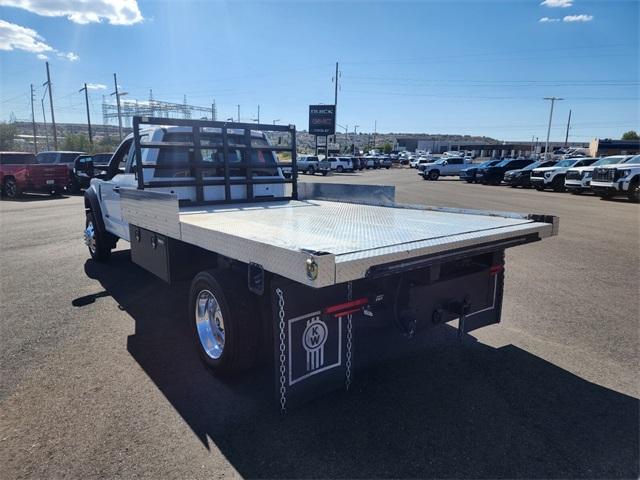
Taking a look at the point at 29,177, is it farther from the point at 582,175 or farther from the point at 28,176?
the point at 582,175

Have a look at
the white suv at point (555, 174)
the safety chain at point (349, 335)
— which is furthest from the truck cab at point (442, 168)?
the safety chain at point (349, 335)

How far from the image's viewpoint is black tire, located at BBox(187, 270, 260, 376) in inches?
125

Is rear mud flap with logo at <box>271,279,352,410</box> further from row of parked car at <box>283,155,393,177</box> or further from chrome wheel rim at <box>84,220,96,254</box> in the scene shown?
row of parked car at <box>283,155,393,177</box>

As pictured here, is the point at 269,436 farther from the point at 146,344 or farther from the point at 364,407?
the point at 146,344

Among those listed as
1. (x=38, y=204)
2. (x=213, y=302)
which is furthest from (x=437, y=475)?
(x=38, y=204)

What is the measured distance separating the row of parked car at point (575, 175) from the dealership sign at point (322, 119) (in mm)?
24976

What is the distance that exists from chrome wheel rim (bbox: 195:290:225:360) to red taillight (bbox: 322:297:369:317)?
102cm

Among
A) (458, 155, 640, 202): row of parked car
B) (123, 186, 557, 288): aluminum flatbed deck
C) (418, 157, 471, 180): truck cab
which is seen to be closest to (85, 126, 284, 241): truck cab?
(123, 186, 557, 288): aluminum flatbed deck

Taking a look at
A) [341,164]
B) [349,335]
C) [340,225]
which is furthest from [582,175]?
[341,164]

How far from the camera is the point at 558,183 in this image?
24.3 meters

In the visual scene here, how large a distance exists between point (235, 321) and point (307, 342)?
0.64m

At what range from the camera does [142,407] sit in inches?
124

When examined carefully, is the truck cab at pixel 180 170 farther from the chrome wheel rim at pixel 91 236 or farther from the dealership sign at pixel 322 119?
the dealership sign at pixel 322 119

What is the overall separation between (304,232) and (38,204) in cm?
1707
